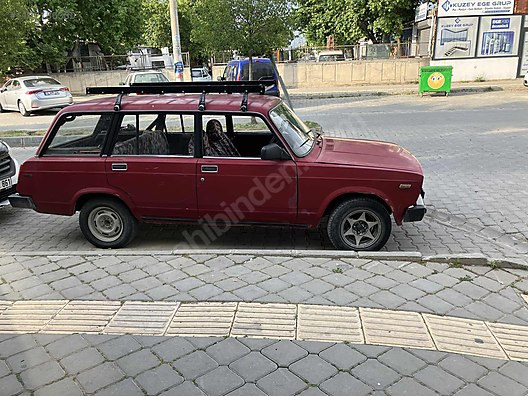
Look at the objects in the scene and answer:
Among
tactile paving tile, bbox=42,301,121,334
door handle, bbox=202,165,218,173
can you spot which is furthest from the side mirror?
tactile paving tile, bbox=42,301,121,334

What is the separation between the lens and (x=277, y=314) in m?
3.61

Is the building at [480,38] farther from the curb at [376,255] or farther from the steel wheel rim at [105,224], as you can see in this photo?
the steel wheel rim at [105,224]

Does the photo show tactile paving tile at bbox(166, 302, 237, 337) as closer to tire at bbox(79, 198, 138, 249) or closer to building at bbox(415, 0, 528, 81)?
tire at bbox(79, 198, 138, 249)

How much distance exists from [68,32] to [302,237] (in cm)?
2578

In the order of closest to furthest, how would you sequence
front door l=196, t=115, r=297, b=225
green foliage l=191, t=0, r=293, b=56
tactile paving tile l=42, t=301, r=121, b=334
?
A: tactile paving tile l=42, t=301, r=121, b=334 < front door l=196, t=115, r=297, b=225 < green foliage l=191, t=0, r=293, b=56

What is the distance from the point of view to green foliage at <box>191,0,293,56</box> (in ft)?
46.8

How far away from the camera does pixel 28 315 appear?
3721 mm

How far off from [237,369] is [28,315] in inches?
73.5

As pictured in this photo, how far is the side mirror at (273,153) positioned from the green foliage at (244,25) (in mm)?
10813

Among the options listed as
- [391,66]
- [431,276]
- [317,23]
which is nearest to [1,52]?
[431,276]

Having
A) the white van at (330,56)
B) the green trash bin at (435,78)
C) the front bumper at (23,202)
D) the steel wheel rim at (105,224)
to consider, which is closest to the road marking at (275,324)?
the steel wheel rim at (105,224)

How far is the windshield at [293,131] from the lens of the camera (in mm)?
4871

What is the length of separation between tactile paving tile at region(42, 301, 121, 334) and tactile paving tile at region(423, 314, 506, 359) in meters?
2.47

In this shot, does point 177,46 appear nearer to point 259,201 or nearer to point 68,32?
point 259,201
